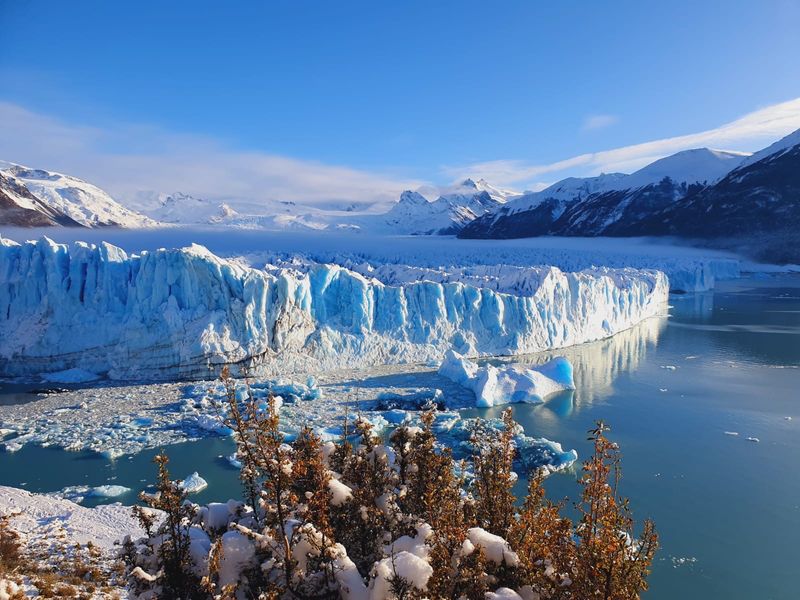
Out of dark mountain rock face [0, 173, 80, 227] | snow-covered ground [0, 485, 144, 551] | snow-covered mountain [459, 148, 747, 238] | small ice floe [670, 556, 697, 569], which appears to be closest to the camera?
small ice floe [670, 556, 697, 569]

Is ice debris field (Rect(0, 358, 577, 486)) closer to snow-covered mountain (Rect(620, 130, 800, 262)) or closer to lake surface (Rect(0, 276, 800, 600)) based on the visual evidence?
lake surface (Rect(0, 276, 800, 600))

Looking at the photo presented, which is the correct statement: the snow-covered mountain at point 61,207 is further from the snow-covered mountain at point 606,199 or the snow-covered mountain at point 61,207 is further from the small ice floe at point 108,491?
the small ice floe at point 108,491

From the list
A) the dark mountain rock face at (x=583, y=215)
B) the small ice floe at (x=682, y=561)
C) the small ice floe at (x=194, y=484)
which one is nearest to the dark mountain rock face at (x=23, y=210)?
the dark mountain rock face at (x=583, y=215)

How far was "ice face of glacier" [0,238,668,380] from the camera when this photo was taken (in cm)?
1473

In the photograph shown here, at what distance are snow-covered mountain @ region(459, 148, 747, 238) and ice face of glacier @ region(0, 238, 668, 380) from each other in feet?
207

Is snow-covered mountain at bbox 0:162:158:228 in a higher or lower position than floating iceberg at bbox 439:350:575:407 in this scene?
higher

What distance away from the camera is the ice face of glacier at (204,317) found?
14.7 meters

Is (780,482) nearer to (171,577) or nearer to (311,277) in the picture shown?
(171,577)

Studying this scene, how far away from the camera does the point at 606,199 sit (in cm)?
8244

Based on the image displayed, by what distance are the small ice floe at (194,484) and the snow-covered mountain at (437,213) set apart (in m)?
101

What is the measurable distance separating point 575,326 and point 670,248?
44435 millimetres

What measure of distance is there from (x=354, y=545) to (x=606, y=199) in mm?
87589

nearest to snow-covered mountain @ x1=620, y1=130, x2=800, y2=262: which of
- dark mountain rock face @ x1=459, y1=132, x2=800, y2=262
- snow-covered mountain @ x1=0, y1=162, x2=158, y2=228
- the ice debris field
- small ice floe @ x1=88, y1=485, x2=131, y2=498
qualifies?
dark mountain rock face @ x1=459, y1=132, x2=800, y2=262

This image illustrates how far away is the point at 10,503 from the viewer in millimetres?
7344
